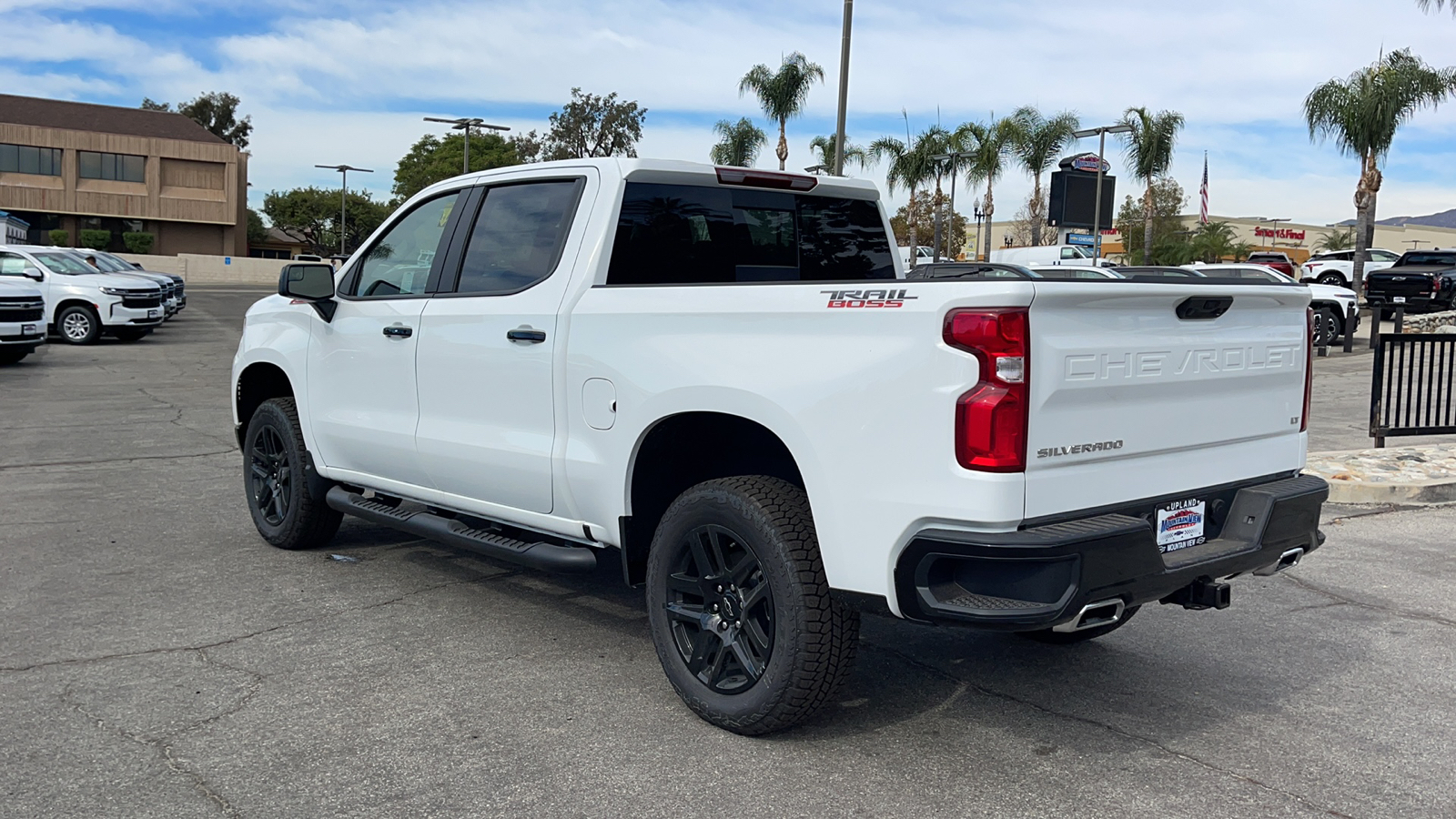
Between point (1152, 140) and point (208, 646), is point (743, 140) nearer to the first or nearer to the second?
point (1152, 140)

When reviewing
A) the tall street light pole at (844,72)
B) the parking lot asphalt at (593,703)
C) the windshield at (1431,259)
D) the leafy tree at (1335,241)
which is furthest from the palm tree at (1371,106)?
the leafy tree at (1335,241)

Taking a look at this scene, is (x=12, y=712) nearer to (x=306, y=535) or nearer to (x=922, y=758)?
(x=306, y=535)

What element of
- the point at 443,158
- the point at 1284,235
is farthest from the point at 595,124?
the point at 1284,235

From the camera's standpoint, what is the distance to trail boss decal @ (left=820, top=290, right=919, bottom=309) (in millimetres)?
3604

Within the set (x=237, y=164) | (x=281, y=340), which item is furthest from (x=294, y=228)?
(x=281, y=340)

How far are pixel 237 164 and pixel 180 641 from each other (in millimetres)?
81612

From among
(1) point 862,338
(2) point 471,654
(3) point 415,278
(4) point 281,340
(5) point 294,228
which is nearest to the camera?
(1) point 862,338

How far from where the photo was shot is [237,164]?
79.2m

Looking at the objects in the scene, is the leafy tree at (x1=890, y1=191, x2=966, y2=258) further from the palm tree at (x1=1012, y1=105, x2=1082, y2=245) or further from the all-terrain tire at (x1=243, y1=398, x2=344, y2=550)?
the all-terrain tire at (x1=243, y1=398, x2=344, y2=550)

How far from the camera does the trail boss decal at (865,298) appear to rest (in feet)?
11.8

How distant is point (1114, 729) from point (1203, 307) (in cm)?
152

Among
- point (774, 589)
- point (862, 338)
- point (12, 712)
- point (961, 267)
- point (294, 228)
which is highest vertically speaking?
point (294, 228)

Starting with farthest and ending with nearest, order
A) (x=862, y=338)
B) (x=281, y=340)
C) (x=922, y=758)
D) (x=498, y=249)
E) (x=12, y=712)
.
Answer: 1. (x=281, y=340)
2. (x=498, y=249)
3. (x=12, y=712)
4. (x=922, y=758)
5. (x=862, y=338)

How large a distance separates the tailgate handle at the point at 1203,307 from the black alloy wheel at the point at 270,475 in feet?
15.5
